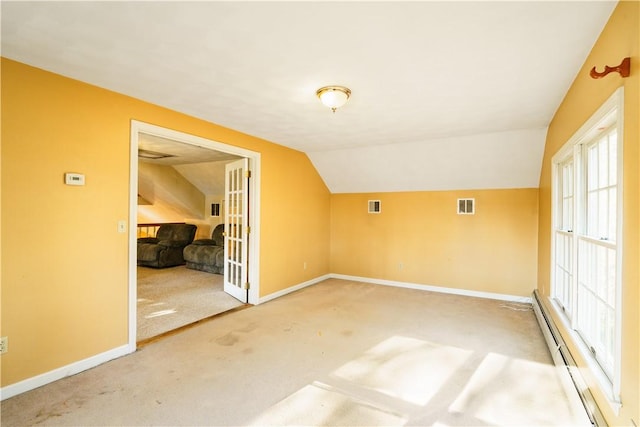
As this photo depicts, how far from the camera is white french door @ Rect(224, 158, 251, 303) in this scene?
4.27 meters

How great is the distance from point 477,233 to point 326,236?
8.63ft

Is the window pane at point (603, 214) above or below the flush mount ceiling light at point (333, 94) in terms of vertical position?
below

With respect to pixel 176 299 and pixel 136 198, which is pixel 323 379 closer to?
pixel 136 198

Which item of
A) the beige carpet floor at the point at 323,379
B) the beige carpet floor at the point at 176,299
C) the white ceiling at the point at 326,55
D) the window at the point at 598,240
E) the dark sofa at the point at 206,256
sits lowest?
the beige carpet floor at the point at 323,379

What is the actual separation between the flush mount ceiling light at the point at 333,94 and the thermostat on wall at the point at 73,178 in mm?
2053

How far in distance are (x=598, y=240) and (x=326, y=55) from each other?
2081mm

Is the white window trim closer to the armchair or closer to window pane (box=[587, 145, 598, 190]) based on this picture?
window pane (box=[587, 145, 598, 190])

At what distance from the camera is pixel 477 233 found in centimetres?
482

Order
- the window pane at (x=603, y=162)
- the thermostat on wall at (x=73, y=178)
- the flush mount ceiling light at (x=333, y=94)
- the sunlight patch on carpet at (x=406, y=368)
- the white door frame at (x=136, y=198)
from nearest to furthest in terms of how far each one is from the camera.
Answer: the window pane at (x=603, y=162), the sunlight patch on carpet at (x=406, y=368), the thermostat on wall at (x=73, y=178), the flush mount ceiling light at (x=333, y=94), the white door frame at (x=136, y=198)

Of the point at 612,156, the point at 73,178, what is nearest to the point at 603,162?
the point at 612,156

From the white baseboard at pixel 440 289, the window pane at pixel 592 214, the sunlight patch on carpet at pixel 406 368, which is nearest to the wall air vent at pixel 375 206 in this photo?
the white baseboard at pixel 440 289

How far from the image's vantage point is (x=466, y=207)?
491 centimetres

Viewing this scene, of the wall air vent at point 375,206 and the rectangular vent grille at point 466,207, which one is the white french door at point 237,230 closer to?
the wall air vent at point 375,206

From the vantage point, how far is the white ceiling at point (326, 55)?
1.60m
